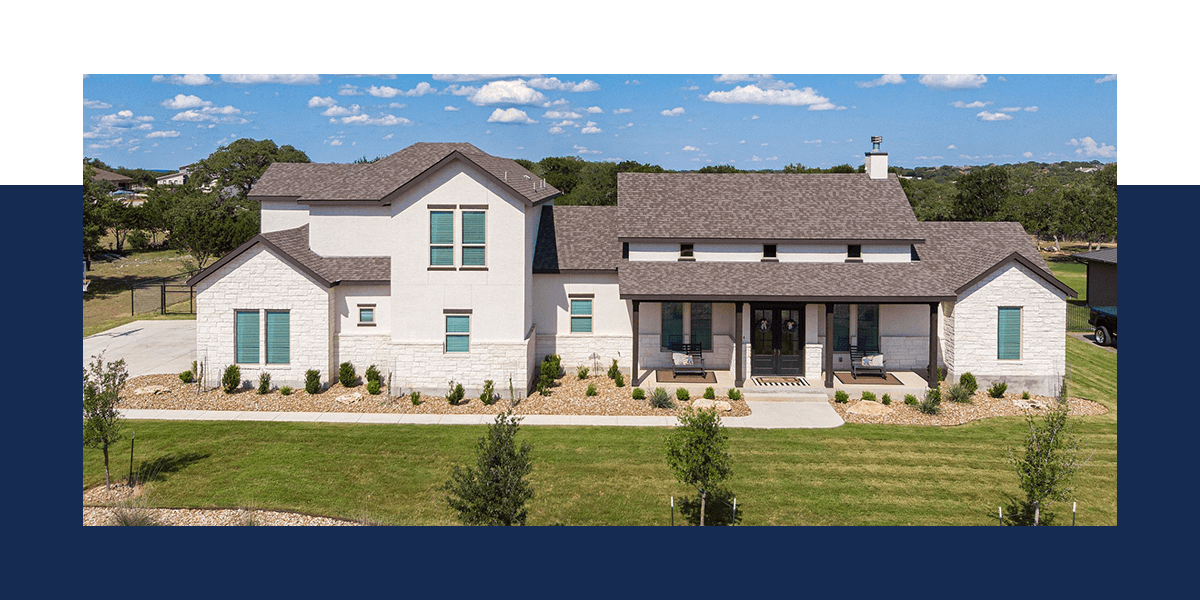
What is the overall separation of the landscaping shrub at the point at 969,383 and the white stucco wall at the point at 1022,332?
636 millimetres

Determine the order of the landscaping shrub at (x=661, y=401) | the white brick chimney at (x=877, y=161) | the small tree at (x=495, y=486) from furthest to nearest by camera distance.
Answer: the white brick chimney at (x=877, y=161) → the landscaping shrub at (x=661, y=401) → the small tree at (x=495, y=486)

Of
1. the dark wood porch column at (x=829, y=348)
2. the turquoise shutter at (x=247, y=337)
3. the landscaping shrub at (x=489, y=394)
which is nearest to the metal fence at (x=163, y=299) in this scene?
the turquoise shutter at (x=247, y=337)

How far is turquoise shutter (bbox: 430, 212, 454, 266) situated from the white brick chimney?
1553 centimetres

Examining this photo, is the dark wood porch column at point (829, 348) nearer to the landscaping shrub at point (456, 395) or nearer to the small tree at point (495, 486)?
the landscaping shrub at point (456, 395)

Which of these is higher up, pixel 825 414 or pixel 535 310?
pixel 535 310

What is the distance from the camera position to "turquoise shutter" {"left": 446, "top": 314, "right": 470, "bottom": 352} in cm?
2169

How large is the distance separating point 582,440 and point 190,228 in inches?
1377

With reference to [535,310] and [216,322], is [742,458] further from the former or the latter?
[216,322]

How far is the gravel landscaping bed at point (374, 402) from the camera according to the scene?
2058cm

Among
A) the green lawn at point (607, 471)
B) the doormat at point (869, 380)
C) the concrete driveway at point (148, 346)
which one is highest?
the concrete driveway at point (148, 346)

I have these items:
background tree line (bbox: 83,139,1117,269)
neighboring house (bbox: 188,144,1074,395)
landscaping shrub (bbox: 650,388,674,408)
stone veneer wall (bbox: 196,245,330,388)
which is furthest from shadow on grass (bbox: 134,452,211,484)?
background tree line (bbox: 83,139,1117,269)

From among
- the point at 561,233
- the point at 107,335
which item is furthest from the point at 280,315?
the point at 107,335

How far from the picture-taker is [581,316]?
24.6 metres
